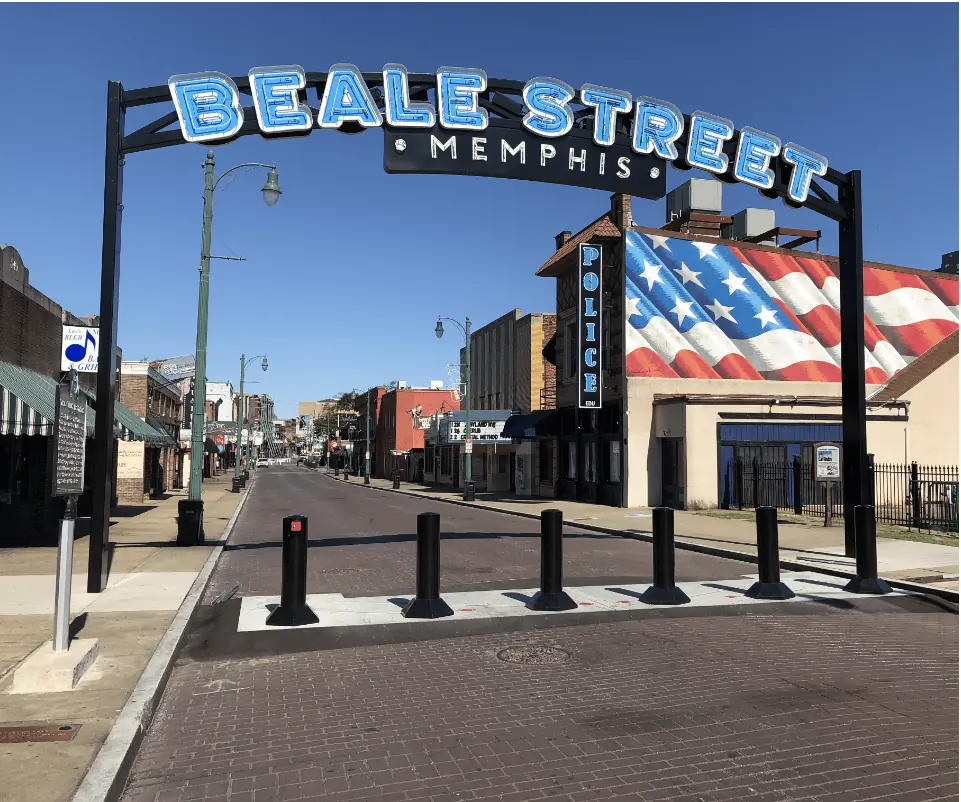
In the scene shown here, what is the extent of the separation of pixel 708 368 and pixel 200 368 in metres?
19.8

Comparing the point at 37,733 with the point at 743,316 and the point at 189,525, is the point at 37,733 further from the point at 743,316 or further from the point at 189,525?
the point at 743,316

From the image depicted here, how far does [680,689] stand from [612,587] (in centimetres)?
490

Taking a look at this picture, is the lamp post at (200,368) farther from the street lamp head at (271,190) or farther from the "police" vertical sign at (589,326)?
the "police" vertical sign at (589,326)

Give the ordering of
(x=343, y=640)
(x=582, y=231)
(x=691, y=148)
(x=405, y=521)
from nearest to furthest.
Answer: (x=343, y=640) → (x=691, y=148) → (x=405, y=521) → (x=582, y=231)

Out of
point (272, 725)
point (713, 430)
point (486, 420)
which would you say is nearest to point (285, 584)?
point (272, 725)

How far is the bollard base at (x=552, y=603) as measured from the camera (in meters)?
9.51

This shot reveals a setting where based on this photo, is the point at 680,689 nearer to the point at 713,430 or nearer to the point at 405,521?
the point at 405,521

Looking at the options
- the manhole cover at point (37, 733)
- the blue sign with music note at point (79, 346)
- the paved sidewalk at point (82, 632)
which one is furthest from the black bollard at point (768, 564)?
the blue sign with music note at point (79, 346)

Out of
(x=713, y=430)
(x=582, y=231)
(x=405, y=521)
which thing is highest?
(x=582, y=231)

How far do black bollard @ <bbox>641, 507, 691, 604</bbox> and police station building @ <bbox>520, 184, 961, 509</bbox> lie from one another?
17.6 meters

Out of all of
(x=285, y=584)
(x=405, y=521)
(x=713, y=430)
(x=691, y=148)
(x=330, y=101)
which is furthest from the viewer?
(x=713, y=430)

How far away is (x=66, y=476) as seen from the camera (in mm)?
7410

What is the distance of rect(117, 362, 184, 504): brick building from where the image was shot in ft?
99.5

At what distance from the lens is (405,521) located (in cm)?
2367
